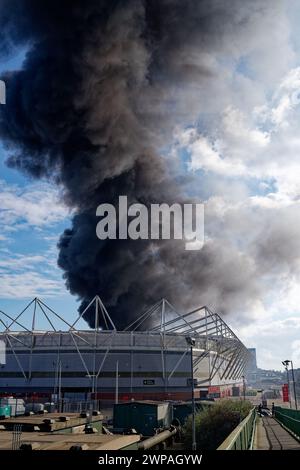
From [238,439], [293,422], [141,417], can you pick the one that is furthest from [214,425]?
[238,439]

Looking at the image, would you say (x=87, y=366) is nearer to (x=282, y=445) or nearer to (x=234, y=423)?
(x=234, y=423)

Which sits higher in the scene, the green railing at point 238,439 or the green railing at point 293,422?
the green railing at point 238,439

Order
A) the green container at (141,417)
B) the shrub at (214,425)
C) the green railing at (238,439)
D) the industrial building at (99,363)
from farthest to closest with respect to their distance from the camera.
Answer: the industrial building at (99,363), the green container at (141,417), the shrub at (214,425), the green railing at (238,439)

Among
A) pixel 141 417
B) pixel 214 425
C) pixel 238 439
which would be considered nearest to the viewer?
pixel 238 439

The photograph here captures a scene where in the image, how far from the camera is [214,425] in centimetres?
4053

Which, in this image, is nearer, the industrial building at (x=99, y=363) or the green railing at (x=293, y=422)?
the green railing at (x=293, y=422)

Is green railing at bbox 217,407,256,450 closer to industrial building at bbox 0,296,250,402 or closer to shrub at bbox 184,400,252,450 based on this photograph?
shrub at bbox 184,400,252,450

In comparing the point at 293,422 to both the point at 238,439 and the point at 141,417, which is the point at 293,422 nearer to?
the point at 141,417

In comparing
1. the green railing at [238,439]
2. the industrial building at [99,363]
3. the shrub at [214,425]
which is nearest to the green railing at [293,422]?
the shrub at [214,425]

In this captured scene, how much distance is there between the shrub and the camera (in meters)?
38.6

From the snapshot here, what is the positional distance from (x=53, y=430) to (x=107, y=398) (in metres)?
65.8

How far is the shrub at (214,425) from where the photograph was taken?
127 ft

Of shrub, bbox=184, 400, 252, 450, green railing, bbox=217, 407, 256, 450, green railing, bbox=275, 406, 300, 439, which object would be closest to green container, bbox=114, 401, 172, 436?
shrub, bbox=184, 400, 252, 450

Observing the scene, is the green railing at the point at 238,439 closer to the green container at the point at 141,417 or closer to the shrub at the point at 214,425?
the shrub at the point at 214,425
